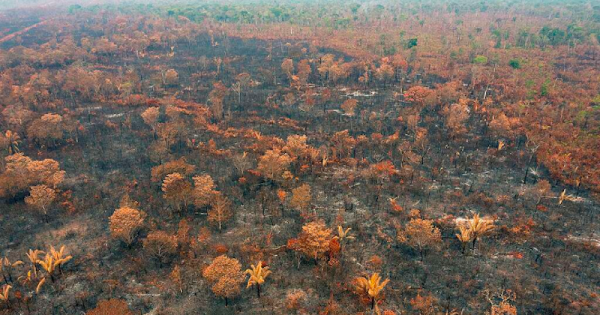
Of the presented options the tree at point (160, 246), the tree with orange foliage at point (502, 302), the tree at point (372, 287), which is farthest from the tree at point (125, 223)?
the tree with orange foliage at point (502, 302)

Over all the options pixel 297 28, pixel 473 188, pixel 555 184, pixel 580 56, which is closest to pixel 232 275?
pixel 473 188

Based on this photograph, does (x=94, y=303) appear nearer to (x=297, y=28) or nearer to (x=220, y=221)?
(x=220, y=221)

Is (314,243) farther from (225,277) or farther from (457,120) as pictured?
(457,120)

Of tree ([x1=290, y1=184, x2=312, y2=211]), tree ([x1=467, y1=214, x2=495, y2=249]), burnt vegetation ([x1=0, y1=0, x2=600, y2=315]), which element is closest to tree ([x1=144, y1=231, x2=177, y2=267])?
burnt vegetation ([x1=0, y1=0, x2=600, y2=315])

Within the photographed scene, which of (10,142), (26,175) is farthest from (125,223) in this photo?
(10,142)

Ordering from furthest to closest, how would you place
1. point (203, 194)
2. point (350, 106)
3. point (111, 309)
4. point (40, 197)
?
point (350, 106) < point (203, 194) < point (40, 197) < point (111, 309)

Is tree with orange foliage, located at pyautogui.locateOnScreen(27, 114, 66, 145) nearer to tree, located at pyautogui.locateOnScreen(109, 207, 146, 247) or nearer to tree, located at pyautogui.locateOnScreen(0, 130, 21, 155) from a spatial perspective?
tree, located at pyautogui.locateOnScreen(0, 130, 21, 155)
